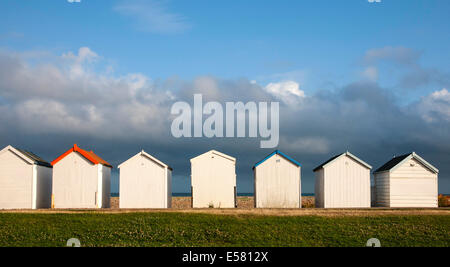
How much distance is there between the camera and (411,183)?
126 feet

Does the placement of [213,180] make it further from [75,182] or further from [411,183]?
[411,183]

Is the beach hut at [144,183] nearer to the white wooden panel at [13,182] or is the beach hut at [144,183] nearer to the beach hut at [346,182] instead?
the white wooden panel at [13,182]

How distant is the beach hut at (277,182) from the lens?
37.8 m

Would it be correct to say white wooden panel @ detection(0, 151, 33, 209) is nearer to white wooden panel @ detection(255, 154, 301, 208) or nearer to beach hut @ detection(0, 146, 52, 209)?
beach hut @ detection(0, 146, 52, 209)

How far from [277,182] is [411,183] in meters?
9.83

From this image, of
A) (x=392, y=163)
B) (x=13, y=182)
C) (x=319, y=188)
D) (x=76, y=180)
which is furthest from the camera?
(x=319, y=188)

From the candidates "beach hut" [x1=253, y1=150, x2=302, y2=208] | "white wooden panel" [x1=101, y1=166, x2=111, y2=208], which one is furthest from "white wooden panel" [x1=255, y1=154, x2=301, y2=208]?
"white wooden panel" [x1=101, y1=166, x2=111, y2=208]

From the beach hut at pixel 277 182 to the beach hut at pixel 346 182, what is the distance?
7.08 feet

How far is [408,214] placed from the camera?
32.8 m

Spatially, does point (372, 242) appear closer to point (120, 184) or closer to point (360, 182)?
point (360, 182)

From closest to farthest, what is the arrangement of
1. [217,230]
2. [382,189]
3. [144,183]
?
[217,230]
[144,183]
[382,189]

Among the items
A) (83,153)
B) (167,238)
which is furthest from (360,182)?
(83,153)

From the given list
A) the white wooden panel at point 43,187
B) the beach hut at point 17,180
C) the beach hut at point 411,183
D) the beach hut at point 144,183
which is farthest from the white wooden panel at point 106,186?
the beach hut at point 411,183

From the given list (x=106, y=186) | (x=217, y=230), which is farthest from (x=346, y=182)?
(x=106, y=186)
